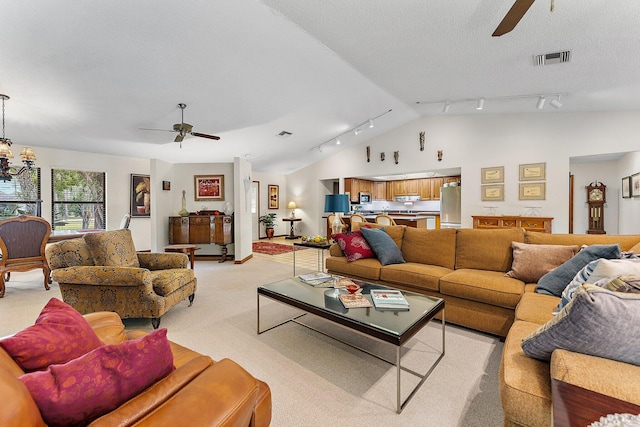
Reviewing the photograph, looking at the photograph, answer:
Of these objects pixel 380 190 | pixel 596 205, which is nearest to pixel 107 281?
pixel 380 190

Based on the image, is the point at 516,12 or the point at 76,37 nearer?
the point at 516,12

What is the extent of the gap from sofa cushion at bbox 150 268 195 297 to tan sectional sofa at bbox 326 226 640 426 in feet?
5.41

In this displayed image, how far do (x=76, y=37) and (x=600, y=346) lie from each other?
13.3ft

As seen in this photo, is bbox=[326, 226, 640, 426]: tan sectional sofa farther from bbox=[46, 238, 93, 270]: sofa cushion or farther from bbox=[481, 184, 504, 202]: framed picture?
bbox=[481, 184, 504, 202]: framed picture

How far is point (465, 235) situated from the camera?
318 cm

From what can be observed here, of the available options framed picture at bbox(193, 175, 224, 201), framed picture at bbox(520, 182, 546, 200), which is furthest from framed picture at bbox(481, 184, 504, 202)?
framed picture at bbox(193, 175, 224, 201)

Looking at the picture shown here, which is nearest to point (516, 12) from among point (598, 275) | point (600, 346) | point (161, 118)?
point (598, 275)

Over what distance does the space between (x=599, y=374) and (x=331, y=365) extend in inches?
59.4

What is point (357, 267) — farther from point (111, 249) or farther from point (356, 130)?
point (356, 130)

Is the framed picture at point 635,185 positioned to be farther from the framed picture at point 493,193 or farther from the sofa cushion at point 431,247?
the sofa cushion at point 431,247

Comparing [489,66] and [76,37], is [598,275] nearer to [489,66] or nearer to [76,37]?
[489,66]

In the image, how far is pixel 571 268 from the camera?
7.21ft

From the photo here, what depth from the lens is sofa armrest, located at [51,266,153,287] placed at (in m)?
2.57

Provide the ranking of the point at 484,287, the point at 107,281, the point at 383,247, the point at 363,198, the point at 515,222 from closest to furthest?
the point at 484,287 → the point at 107,281 → the point at 383,247 → the point at 515,222 → the point at 363,198
